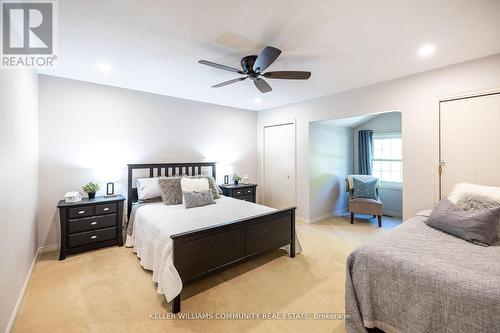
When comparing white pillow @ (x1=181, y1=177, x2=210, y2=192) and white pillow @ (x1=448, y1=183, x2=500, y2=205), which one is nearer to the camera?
white pillow @ (x1=448, y1=183, x2=500, y2=205)

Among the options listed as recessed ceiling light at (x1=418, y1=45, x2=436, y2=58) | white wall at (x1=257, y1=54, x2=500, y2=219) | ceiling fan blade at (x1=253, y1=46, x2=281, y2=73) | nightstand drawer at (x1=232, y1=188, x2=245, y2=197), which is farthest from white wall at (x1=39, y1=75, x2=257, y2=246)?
recessed ceiling light at (x1=418, y1=45, x2=436, y2=58)

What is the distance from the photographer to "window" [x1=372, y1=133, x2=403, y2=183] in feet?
16.9

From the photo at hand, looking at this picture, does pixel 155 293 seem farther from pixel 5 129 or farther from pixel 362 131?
pixel 362 131

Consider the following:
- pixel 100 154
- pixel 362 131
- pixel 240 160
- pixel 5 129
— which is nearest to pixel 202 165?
pixel 240 160

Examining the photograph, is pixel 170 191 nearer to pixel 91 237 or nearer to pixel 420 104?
pixel 91 237

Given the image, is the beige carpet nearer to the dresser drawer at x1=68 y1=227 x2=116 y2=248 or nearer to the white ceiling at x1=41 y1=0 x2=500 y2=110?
the dresser drawer at x1=68 y1=227 x2=116 y2=248

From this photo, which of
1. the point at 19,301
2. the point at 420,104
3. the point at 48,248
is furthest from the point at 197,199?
the point at 420,104

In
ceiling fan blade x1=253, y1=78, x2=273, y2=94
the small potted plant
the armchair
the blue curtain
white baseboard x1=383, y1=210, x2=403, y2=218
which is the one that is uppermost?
ceiling fan blade x1=253, y1=78, x2=273, y2=94

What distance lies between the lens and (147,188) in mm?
3621

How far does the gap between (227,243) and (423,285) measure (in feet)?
5.68

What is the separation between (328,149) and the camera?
16.7 ft

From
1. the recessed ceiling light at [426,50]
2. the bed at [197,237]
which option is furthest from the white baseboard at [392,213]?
the recessed ceiling light at [426,50]

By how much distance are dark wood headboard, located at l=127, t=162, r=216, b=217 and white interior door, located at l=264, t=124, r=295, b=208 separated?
1.49 metres

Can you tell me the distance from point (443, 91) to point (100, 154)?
5194 mm
